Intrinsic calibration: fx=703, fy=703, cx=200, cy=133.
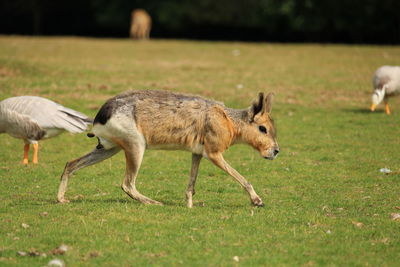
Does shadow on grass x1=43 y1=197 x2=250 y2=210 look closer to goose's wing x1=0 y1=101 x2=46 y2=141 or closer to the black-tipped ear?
the black-tipped ear

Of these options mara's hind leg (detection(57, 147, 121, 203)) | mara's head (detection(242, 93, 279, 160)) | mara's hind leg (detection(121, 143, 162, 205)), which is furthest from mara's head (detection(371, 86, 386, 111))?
mara's hind leg (detection(57, 147, 121, 203))

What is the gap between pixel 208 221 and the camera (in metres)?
8.88

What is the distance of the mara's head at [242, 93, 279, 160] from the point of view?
32.8 feet

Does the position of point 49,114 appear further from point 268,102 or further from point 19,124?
point 268,102

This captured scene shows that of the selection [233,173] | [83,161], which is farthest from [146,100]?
[233,173]

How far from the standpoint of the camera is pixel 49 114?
1241 cm

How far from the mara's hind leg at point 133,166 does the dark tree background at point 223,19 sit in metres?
33.8

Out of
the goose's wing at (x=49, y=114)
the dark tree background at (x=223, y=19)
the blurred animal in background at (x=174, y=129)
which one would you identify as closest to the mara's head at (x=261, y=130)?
the blurred animal in background at (x=174, y=129)

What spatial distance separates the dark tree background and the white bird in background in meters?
31.8

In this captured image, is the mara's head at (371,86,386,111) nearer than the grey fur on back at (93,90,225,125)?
No

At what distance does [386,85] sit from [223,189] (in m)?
8.90

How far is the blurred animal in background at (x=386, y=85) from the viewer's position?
18.6 metres

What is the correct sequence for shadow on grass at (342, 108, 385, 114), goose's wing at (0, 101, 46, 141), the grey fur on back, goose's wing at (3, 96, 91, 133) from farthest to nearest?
shadow on grass at (342, 108, 385, 114)
goose's wing at (0, 101, 46, 141)
goose's wing at (3, 96, 91, 133)
the grey fur on back

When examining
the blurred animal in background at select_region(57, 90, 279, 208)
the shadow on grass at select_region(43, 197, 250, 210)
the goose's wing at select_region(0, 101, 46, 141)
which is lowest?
the shadow on grass at select_region(43, 197, 250, 210)
